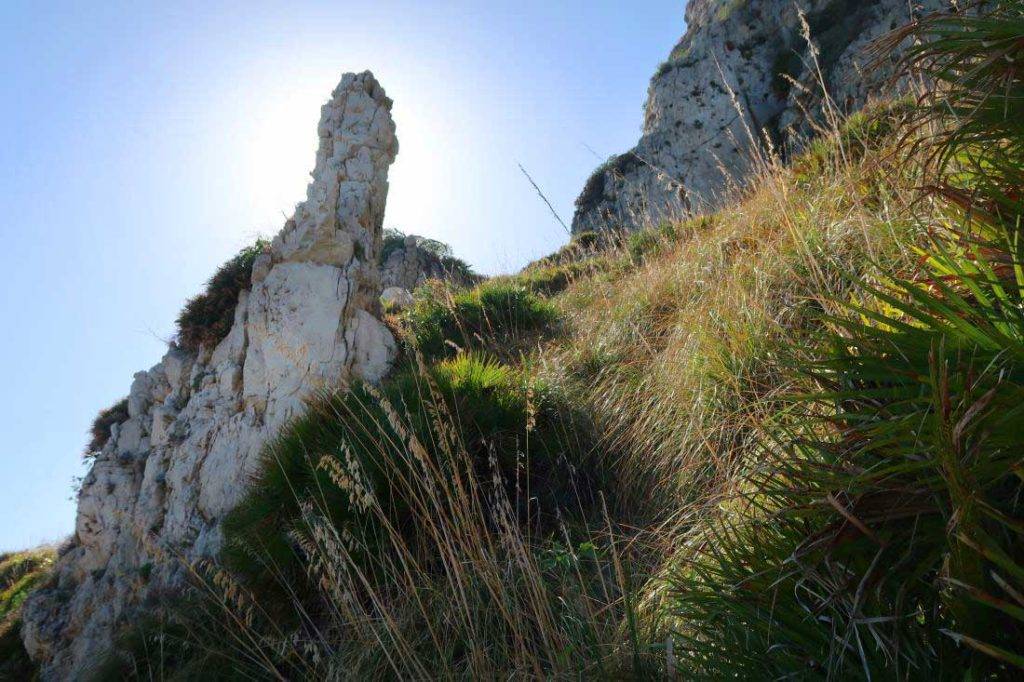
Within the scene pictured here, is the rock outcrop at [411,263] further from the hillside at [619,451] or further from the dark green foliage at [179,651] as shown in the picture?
the dark green foliage at [179,651]

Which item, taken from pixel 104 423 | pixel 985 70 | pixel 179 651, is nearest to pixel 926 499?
pixel 985 70

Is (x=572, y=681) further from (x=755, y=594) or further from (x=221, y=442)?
(x=221, y=442)

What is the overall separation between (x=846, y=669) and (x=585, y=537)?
7.96ft

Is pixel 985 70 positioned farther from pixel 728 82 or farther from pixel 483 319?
pixel 728 82

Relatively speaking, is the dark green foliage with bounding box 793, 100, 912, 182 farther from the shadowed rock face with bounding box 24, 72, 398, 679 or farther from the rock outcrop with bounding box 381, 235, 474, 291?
the rock outcrop with bounding box 381, 235, 474, 291

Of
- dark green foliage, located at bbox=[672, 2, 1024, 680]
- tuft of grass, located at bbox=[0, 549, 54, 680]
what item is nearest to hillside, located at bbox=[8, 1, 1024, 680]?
dark green foliage, located at bbox=[672, 2, 1024, 680]

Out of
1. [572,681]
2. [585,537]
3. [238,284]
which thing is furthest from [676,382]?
[238,284]

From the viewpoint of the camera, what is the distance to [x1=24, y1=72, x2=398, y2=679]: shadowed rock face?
6.79m

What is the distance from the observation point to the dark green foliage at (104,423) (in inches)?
382

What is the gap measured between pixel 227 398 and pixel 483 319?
3307mm

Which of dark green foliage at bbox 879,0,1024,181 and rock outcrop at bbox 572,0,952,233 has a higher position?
rock outcrop at bbox 572,0,952,233

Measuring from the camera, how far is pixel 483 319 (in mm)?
8164

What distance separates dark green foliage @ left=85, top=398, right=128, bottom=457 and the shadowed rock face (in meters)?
0.88

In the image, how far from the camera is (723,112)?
26.6 m
